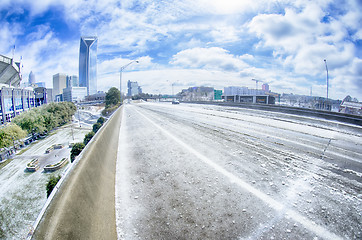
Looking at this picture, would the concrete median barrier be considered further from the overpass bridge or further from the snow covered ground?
the snow covered ground

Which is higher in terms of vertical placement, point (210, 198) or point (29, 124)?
point (210, 198)

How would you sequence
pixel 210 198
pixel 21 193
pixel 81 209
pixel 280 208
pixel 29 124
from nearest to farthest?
pixel 81 209
pixel 280 208
pixel 210 198
pixel 21 193
pixel 29 124

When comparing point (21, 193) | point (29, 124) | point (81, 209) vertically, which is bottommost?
point (21, 193)

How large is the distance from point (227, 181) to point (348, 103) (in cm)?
3979

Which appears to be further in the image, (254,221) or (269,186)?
(269,186)

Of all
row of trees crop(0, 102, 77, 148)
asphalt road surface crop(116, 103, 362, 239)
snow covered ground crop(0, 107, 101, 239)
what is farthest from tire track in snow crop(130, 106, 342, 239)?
row of trees crop(0, 102, 77, 148)

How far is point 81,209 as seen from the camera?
271 centimetres

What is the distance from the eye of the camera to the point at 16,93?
240ft

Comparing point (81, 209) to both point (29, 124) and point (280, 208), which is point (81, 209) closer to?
point (280, 208)

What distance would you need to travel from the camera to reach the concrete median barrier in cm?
211

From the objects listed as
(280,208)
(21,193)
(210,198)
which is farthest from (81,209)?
(21,193)

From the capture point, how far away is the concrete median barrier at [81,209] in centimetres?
211

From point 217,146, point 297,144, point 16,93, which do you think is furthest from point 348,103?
point 16,93

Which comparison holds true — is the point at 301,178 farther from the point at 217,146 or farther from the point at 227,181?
the point at 217,146
